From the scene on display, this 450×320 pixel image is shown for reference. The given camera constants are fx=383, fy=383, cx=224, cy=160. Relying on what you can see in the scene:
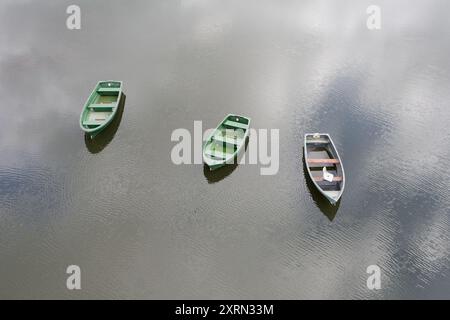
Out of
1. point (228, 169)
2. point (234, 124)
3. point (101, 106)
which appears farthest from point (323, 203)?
point (101, 106)

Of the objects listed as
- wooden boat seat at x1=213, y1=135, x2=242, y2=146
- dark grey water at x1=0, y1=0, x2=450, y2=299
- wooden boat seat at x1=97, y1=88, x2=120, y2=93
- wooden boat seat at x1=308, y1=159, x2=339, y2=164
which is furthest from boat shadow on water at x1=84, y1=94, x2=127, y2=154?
wooden boat seat at x1=308, y1=159, x2=339, y2=164

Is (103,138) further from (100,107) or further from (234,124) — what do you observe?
(234,124)

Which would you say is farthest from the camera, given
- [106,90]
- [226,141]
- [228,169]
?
[106,90]

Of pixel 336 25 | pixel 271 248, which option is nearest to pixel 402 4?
pixel 336 25

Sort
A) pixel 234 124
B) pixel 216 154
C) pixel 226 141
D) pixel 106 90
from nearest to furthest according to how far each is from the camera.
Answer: pixel 216 154 < pixel 226 141 < pixel 234 124 < pixel 106 90

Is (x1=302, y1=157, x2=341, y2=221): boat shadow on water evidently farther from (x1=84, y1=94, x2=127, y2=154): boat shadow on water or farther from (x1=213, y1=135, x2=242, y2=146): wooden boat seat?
(x1=84, y1=94, x2=127, y2=154): boat shadow on water
